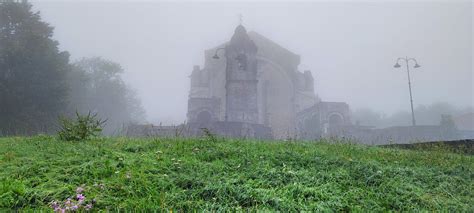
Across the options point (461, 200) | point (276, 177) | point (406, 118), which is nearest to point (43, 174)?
point (276, 177)

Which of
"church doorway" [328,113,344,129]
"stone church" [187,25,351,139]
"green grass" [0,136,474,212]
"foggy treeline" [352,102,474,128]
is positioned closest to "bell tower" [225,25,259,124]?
"stone church" [187,25,351,139]

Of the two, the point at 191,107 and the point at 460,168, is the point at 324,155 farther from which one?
the point at 191,107

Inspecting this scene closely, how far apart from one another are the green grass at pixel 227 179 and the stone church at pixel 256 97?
75.0ft

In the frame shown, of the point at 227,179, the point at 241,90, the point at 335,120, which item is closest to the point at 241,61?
the point at 241,90

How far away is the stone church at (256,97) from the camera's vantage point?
121 feet

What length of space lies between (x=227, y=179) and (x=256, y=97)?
108 feet

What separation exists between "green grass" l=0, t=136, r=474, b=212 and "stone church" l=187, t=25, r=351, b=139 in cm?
2286

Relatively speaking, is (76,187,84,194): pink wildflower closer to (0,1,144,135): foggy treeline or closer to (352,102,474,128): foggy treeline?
(0,1,144,135): foggy treeline

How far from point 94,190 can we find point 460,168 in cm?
651

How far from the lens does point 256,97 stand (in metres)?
38.0

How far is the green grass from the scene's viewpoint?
4.46 metres

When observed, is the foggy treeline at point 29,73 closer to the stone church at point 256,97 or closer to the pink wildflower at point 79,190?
the stone church at point 256,97

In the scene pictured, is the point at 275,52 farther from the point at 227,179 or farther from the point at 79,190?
the point at 79,190

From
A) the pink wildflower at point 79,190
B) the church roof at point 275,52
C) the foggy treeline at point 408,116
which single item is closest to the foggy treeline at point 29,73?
the pink wildflower at point 79,190
